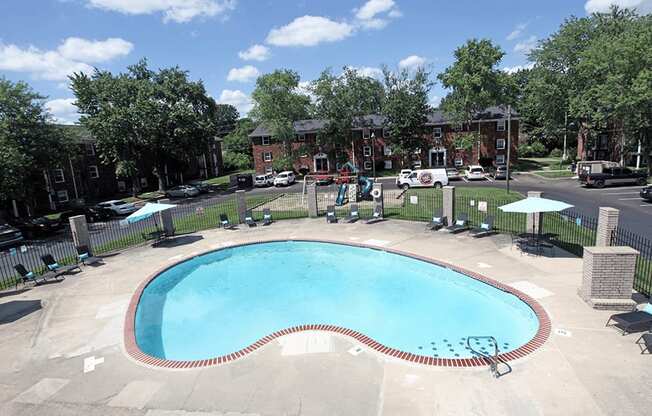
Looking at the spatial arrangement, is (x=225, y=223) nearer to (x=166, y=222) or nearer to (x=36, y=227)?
(x=166, y=222)

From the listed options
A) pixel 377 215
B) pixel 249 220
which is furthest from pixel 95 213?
pixel 377 215

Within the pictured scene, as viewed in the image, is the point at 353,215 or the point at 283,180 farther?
the point at 283,180

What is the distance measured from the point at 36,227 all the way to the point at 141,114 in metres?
15.6

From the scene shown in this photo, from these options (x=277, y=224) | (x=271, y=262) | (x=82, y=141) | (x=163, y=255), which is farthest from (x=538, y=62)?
(x=82, y=141)

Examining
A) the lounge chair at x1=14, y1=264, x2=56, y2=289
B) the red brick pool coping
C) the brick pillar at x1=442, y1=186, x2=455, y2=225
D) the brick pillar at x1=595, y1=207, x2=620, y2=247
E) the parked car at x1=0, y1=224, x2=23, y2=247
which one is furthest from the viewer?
the parked car at x1=0, y1=224, x2=23, y2=247

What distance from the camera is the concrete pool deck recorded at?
7129 mm

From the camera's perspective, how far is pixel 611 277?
409 inches

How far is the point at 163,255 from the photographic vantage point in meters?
19.1

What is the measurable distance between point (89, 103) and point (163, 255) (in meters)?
29.0

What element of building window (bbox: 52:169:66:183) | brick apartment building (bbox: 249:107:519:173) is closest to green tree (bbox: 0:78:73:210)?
building window (bbox: 52:169:66:183)

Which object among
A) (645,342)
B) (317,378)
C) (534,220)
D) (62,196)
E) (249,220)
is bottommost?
(317,378)

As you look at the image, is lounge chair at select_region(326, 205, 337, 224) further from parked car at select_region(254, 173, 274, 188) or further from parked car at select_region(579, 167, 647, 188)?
parked car at select_region(254, 173, 274, 188)

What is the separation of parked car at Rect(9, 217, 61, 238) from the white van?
30669 millimetres

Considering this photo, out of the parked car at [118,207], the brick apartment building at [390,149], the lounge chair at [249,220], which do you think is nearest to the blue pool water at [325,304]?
the lounge chair at [249,220]
